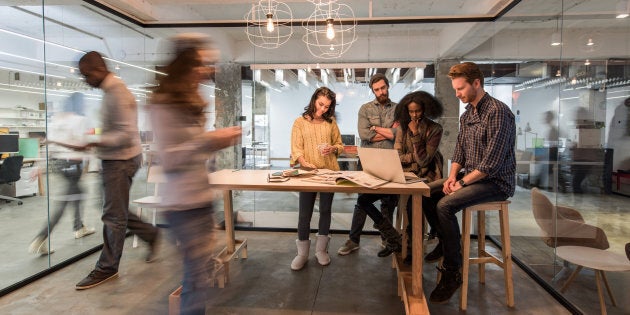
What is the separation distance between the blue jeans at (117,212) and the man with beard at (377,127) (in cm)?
168

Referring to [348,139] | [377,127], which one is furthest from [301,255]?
[348,139]

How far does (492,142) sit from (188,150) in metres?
1.78

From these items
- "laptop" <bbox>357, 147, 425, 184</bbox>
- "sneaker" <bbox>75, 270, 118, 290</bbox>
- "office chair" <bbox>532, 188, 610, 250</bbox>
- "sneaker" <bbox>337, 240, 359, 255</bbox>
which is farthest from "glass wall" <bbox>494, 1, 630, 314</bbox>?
"sneaker" <bbox>75, 270, 118, 290</bbox>

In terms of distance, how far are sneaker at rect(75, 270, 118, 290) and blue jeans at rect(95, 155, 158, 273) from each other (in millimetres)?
31

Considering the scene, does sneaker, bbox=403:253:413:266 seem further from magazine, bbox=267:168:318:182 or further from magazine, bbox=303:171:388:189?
magazine, bbox=267:168:318:182

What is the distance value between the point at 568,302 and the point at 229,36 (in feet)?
12.9

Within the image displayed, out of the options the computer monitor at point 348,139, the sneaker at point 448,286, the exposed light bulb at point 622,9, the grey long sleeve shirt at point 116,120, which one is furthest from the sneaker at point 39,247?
the exposed light bulb at point 622,9

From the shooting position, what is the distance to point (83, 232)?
3.55 metres

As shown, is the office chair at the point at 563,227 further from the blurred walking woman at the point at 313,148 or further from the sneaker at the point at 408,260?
the blurred walking woman at the point at 313,148

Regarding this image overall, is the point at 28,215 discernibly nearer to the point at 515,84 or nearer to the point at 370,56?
the point at 370,56

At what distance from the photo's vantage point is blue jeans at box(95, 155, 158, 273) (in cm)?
262

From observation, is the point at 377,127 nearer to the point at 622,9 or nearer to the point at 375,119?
the point at 375,119

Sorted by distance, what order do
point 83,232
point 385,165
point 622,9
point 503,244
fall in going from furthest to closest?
point 83,232, point 503,244, point 385,165, point 622,9

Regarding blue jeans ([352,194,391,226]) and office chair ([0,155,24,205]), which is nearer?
blue jeans ([352,194,391,226])
